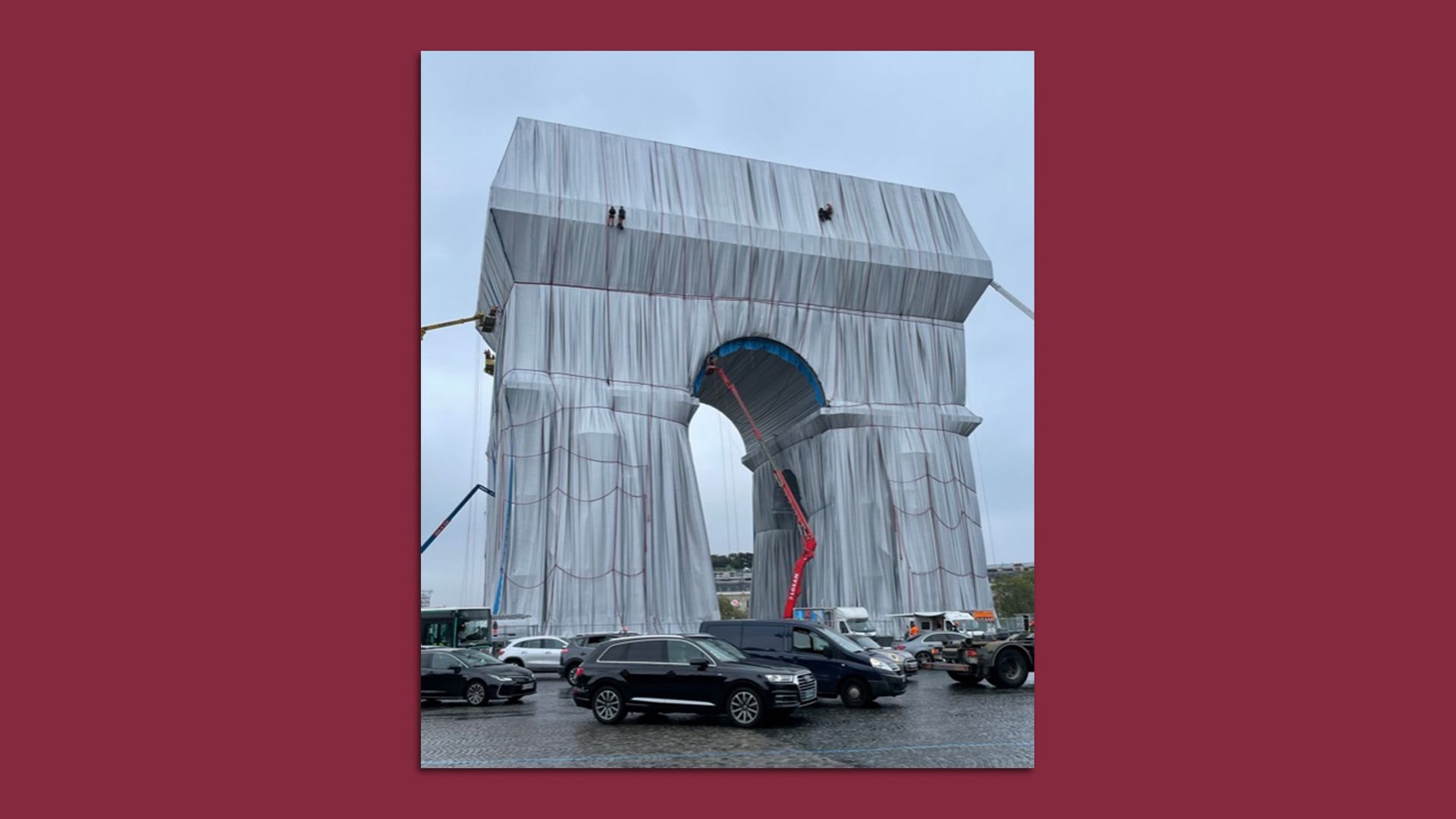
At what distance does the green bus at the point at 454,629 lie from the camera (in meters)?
27.5

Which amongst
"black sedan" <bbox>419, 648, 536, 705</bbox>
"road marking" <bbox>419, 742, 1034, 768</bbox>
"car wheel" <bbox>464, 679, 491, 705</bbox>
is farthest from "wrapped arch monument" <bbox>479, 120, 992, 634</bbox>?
"road marking" <bbox>419, 742, 1034, 768</bbox>

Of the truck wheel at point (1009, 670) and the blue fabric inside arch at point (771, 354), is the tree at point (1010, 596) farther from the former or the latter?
the truck wheel at point (1009, 670)

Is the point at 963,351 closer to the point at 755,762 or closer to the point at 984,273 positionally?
the point at 984,273

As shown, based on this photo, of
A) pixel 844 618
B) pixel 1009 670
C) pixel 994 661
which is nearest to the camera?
pixel 994 661

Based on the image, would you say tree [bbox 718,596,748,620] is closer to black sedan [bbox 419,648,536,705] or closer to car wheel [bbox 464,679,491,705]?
black sedan [bbox 419,648,536,705]

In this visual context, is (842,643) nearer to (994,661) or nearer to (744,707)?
(994,661)

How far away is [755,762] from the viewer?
11.0 metres

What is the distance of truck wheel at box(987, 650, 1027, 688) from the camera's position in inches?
758

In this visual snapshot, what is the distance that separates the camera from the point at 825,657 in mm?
16953

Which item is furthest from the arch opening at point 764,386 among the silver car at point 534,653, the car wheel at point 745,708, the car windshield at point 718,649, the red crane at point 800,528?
the car wheel at point 745,708

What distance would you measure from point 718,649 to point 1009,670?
763cm

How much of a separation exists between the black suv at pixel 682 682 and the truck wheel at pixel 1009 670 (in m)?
6.64

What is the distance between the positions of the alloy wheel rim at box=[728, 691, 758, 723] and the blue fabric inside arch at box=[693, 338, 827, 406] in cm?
2048

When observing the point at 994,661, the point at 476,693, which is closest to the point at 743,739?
the point at 476,693
